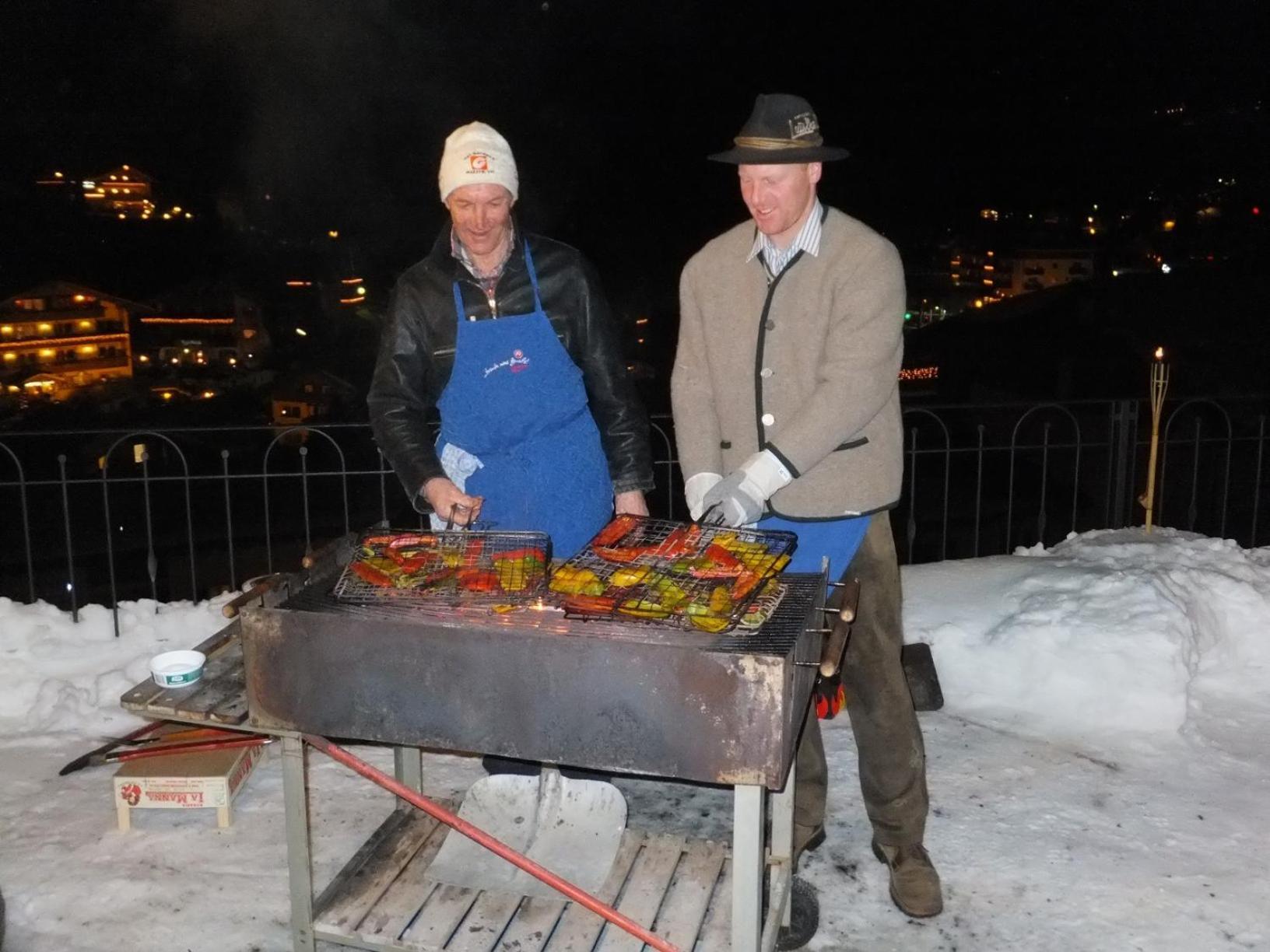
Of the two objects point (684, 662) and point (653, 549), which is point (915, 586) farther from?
point (684, 662)

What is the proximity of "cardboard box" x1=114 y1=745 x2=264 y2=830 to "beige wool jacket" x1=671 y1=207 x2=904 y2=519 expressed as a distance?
208cm

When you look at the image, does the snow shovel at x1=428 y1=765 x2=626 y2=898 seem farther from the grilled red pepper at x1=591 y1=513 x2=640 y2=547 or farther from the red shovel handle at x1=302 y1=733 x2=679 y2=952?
the grilled red pepper at x1=591 y1=513 x2=640 y2=547

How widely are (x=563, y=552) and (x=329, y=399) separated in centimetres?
4778

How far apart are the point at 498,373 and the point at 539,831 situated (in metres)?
1.46

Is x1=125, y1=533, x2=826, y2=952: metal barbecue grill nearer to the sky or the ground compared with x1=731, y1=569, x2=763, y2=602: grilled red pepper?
nearer to the ground

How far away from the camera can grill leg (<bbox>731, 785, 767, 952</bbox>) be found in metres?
2.28

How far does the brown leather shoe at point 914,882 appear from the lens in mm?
3109

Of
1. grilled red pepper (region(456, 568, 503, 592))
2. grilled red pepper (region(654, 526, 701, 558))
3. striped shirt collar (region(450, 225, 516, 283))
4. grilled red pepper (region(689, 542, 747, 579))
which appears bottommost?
grilled red pepper (region(456, 568, 503, 592))

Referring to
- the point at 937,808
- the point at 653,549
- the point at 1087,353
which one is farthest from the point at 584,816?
the point at 1087,353

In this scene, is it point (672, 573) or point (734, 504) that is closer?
point (672, 573)

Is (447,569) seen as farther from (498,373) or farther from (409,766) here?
(409,766)

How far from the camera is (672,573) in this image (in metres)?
2.34

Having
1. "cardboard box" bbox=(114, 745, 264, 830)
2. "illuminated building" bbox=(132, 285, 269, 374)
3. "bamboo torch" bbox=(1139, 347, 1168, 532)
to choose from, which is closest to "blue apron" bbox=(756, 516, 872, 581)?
"cardboard box" bbox=(114, 745, 264, 830)

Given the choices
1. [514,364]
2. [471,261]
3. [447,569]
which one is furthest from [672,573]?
[471,261]
